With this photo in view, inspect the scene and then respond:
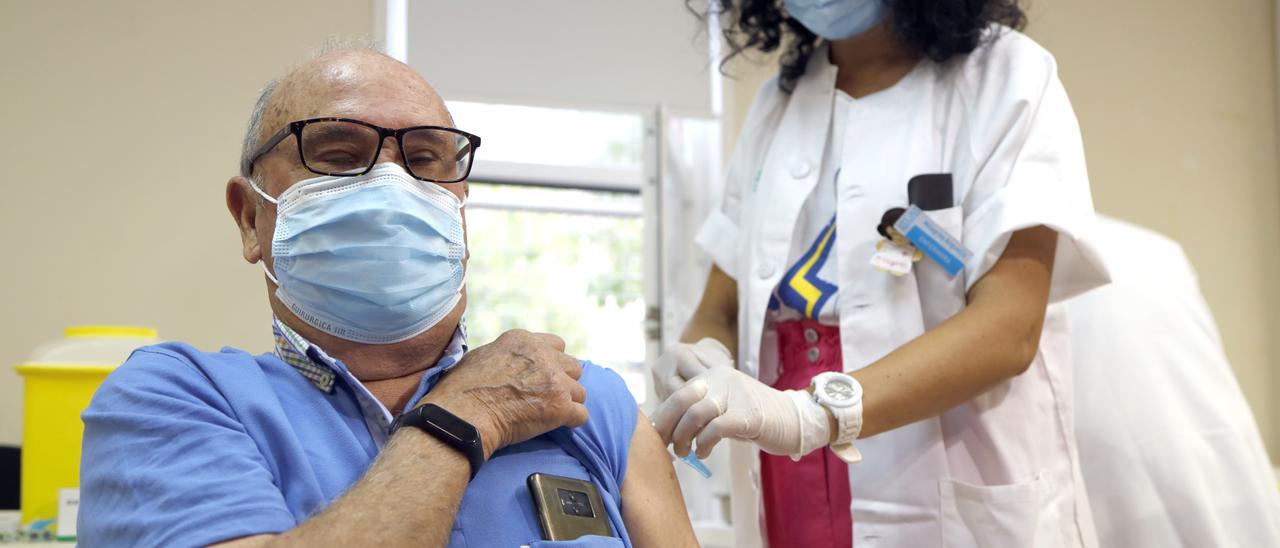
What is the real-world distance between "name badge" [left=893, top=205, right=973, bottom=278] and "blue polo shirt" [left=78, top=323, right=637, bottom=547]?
1.98 ft

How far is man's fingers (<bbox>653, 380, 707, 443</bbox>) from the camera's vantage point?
5.06 ft

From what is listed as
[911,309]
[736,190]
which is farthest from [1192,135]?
[911,309]

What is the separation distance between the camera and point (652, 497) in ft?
4.63

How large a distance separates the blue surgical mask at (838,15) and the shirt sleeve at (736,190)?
0.25 m

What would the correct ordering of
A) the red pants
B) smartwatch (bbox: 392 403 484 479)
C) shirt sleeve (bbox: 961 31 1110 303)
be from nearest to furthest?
1. smartwatch (bbox: 392 403 484 479)
2. shirt sleeve (bbox: 961 31 1110 303)
3. the red pants

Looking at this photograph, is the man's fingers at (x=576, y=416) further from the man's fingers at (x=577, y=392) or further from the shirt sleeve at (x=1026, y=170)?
the shirt sleeve at (x=1026, y=170)

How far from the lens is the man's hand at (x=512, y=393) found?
1.26 m

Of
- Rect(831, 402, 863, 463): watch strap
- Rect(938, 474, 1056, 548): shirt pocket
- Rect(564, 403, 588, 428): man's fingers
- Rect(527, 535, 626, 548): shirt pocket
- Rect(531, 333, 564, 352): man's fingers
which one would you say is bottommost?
Rect(938, 474, 1056, 548): shirt pocket

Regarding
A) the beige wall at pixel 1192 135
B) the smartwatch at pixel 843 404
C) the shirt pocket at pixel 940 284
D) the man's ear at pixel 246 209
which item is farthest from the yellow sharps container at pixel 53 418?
the beige wall at pixel 1192 135

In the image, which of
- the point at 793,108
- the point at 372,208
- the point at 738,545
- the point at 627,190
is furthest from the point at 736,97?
the point at 372,208

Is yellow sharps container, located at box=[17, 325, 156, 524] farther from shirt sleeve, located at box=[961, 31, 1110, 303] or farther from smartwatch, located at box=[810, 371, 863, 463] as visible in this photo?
shirt sleeve, located at box=[961, 31, 1110, 303]

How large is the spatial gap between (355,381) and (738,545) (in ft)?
3.25

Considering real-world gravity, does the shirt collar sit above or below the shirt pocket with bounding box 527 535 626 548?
above

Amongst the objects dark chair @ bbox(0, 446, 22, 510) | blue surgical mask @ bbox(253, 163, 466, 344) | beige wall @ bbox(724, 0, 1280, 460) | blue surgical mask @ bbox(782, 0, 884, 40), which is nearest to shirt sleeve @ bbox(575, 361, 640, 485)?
blue surgical mask @ bbox(253, 163, 466, 344)
